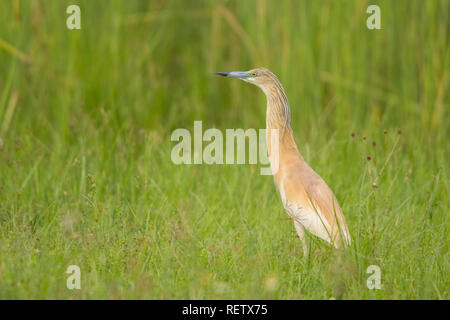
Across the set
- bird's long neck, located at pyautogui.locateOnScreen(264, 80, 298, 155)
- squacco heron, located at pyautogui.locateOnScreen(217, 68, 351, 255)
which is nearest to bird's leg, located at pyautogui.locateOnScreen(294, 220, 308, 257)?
squacco heron, located at pyautogui.locateOnScreen(217, 68, 351, 255)

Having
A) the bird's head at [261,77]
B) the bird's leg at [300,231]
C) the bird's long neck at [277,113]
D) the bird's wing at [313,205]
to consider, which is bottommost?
the bird's leg at [300,231]

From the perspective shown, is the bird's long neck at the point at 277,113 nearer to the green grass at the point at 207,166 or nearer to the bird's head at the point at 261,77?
the bird's head at the point at 261,77

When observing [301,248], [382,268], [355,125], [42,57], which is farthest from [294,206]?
[42,57]

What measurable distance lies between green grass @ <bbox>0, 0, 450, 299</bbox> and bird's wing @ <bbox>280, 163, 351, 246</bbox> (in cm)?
11

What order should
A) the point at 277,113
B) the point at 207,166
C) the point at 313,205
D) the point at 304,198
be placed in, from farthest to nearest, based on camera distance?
the point at 207,166 → the point at 277,113 → the point at 304,198 → the point at 313,205

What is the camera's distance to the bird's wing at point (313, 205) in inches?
142

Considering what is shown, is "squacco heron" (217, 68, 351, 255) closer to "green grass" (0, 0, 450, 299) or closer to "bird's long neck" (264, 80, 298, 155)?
"bird's long neck" (264, 80, 298, 155)

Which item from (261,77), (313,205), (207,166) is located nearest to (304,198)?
(313,205)

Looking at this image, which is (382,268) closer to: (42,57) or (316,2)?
(316,2)

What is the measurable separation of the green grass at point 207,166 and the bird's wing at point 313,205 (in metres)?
0.11

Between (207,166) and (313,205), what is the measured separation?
162cm

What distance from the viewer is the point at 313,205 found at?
361 centimetres

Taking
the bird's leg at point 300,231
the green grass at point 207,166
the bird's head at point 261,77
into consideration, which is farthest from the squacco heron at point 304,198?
the bird's head at point 261,77

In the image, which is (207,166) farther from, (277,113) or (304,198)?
(304,198)
